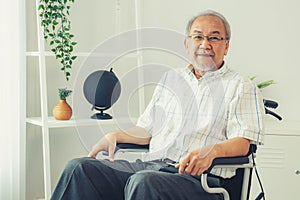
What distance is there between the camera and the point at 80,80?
231 cm

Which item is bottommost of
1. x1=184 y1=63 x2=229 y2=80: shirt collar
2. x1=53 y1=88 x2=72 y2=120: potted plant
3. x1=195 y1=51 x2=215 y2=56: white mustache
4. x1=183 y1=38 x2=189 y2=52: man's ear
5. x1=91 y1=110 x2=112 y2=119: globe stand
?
x1=91 y1=110 x2=112 y2=119: globe stand

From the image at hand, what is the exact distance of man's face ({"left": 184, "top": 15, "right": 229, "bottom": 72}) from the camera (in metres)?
2.25

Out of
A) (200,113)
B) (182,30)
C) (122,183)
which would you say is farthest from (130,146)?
(182,30)

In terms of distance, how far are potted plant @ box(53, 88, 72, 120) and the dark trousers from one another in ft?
3.01

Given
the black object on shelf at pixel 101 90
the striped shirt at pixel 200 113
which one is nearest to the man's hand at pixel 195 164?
the striped shirt at pixel 200 113

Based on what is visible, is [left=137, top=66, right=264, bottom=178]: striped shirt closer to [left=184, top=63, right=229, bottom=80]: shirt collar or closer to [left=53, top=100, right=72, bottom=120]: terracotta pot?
[left=184, top=63, right=229, bottom=80]: shirt collar

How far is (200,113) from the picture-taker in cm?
226

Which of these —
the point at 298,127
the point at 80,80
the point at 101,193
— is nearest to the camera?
the point at 101,193

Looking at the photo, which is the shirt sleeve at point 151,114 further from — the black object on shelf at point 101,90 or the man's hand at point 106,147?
the black object on shelf at point 101,90

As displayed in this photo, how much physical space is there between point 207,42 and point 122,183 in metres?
0.63

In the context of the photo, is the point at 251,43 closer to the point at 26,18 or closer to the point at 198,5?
the point at 198,5

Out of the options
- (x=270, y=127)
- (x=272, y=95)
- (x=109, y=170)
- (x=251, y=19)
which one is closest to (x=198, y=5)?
(x=251, y=19)

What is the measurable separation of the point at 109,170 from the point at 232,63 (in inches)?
55.6

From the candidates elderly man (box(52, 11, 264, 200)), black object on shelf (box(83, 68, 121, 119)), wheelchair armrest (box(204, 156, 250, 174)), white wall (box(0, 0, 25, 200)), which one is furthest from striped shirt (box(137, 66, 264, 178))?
white wall (box(0, 0, 25, 200))
